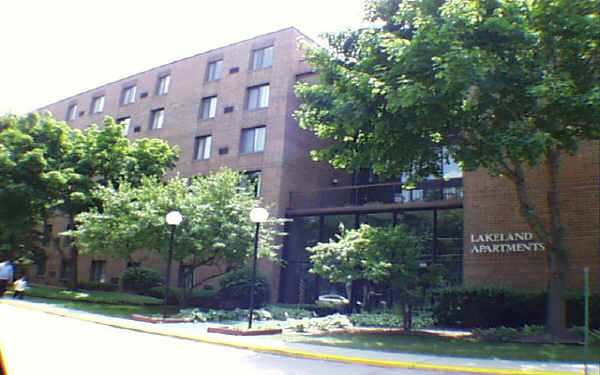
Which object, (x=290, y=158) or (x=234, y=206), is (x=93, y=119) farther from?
(x=234, y=206)

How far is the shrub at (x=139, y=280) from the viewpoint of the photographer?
89.5 feet

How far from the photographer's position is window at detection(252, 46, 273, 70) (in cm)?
2991

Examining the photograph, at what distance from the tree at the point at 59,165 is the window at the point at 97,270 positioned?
536 cm

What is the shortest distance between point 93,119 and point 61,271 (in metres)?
12.2

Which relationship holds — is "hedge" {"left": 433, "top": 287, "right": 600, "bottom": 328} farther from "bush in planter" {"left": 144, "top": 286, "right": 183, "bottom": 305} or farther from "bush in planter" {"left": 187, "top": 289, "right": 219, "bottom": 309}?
"bush in planter" {"left": 144, "top": 286, "right": 183, "bottom": 305}

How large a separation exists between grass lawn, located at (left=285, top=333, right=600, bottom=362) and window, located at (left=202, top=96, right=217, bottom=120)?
802 inches

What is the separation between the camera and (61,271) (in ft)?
123

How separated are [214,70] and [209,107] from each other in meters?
2.76

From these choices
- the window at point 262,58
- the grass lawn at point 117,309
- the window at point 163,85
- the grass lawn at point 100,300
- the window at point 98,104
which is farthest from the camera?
the window at point 98,104

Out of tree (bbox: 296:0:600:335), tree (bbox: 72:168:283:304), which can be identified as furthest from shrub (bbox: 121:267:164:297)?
tree (bbox: 296:0:600:335)

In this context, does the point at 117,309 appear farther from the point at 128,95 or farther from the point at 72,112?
the point at 72,112

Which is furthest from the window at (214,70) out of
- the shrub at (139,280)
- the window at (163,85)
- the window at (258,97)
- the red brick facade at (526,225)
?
the red brick facade at (526,225)

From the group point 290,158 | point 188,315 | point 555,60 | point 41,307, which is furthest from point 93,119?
A: point 555,60

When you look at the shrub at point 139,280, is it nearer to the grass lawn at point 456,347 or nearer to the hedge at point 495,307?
the grass lawn at point 456,347
